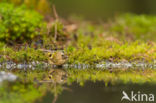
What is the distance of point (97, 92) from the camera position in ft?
11.5

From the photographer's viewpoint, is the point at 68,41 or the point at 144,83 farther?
the point at 68,41

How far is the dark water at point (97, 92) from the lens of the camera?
3.17 m

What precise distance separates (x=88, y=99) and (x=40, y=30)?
3279 millimetres

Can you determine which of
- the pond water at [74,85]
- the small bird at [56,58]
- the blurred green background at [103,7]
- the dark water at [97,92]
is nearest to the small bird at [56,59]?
the small bird at [56,58]

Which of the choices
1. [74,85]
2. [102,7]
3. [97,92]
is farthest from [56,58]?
[102,7]

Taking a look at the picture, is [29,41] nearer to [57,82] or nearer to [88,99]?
[57,82]

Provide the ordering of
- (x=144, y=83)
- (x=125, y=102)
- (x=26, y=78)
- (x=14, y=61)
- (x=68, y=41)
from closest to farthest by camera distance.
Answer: (x=125, y=102) → (x=144, y=83) → (x=26, y=78) → (x=14, y=61) → (x=68, y=41)

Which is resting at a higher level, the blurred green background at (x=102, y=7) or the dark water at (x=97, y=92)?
the blurred green background at (x=102, y=7)

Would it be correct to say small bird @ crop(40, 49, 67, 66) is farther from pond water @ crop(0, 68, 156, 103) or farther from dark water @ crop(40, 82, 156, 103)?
dark water @ crop(40, 82, 156, 103)

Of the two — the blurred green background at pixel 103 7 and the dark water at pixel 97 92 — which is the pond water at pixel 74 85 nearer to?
the dark water at pixel 97 92

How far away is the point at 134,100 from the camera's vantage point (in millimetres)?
3240

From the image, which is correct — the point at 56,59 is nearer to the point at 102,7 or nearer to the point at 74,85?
the point at 74,85

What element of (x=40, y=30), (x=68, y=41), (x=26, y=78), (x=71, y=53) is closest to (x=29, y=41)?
(x=40, y=30)

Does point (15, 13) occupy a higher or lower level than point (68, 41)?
higher
